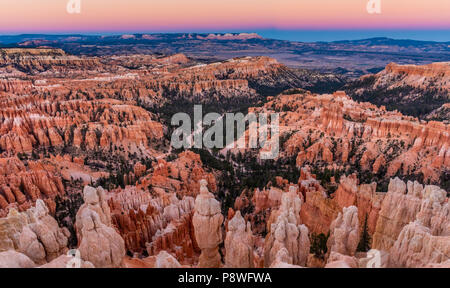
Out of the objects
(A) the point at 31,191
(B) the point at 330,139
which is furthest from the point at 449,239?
(B) the point at 330,139

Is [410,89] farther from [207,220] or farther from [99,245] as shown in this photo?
[99,245]

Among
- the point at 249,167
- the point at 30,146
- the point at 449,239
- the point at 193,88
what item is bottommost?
the point at 249,167

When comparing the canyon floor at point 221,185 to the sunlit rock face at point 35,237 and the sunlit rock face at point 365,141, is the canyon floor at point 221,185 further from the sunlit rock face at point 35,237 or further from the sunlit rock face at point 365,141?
the sunlit rock face at point 365,141

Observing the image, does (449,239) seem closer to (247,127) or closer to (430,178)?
(430,178)

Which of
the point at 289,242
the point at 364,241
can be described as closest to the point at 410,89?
the point at 364,241

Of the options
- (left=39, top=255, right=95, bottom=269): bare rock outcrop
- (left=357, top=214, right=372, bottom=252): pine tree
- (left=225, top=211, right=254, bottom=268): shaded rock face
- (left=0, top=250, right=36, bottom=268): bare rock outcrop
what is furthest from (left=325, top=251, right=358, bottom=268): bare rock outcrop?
(left=0, top=250, right=36, bottom=268): bare rock outcrop

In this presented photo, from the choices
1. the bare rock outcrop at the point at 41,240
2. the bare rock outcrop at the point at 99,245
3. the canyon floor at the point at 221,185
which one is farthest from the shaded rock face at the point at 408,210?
the bare rock outcrop at the point at 41,240

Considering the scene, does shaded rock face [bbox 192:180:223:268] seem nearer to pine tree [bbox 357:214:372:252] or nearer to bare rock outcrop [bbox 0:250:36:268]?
bare rock outcrop [bbox 0:250:36:268]
